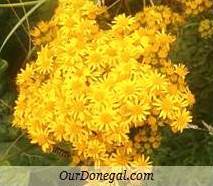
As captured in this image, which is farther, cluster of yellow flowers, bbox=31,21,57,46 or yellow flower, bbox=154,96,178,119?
cluster of yellow flowers, bbox=31,21,57,46

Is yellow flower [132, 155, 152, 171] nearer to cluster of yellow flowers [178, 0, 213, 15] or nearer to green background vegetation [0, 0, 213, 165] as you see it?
green background vegetation [0, 0, 213, 165]

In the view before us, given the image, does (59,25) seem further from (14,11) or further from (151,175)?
(151,175)

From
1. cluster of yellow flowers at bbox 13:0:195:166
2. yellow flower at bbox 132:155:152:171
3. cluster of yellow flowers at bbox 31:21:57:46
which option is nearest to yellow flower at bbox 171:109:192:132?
cluster of yellow flowers at bbox 13:0:195:166

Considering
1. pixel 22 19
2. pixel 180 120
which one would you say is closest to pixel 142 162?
pixel 180 120

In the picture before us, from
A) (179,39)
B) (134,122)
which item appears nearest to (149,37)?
(179,39)

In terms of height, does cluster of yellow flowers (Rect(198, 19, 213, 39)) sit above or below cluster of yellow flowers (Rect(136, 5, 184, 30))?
below
